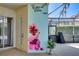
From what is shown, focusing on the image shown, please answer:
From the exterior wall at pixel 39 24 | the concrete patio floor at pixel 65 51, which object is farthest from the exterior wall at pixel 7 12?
the concrete patio floor at pixel 65 51

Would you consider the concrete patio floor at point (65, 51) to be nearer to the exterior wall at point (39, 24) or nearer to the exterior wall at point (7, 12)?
the exterior wall at point (39, 24)

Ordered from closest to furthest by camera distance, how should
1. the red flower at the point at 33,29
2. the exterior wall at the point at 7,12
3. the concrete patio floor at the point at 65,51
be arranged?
the concrete patio floor at the point at 65,51, the red flower at the point at 33,29, the exterior wall at the point at 7,12

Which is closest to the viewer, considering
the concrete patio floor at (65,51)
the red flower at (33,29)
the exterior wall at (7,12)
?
the concrete patio floor at (65,51)

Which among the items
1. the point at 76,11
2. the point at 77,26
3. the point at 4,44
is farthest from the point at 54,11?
the point at 4,44

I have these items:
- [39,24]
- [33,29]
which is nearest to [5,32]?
[33,29]

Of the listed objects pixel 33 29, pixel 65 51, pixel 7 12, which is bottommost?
pixel 65 51

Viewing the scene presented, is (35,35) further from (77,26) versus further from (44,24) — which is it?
(77,26)

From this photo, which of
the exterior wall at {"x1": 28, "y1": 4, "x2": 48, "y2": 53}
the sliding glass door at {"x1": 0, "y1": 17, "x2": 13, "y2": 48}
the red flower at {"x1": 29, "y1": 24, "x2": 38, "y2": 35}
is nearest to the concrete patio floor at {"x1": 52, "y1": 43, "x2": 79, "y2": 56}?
the exterior wall at {"x1": 28, "y1": 4, "x2": 48, "y2": 53}

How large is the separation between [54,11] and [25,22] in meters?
3.75

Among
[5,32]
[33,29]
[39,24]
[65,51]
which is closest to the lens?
[33,29]

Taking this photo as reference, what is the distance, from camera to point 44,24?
12742 mm

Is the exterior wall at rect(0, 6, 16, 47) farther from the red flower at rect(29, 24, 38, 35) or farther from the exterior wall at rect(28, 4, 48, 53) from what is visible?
the red flower at rect(29, 24, 38, 35)

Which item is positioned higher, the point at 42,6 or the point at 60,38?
the point at 42,6

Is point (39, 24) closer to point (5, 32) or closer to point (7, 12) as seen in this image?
point (7, 12)
